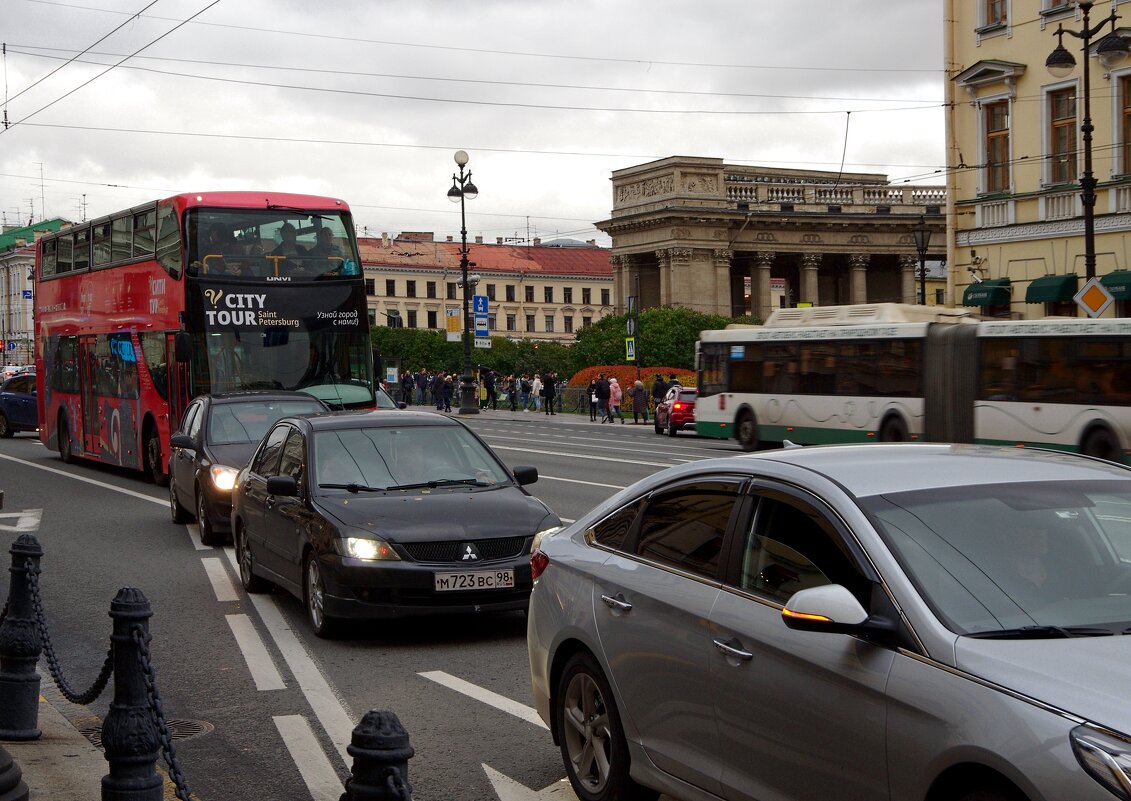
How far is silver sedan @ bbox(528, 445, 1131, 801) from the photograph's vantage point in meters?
3.72

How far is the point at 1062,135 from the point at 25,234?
420 feet

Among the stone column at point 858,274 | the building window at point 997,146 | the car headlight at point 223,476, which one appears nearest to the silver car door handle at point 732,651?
the car headlight at point 223,476

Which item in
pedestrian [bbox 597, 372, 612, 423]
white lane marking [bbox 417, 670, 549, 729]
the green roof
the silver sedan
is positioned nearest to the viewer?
the silver sedan

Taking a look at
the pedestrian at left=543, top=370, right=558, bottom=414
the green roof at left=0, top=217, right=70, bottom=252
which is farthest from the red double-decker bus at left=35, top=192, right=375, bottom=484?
the green roof at left=0, top=217, right=70, bottom=252

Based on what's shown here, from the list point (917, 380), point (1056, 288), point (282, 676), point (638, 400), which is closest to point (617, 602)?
point (282, 676)

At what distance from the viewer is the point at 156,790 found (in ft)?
16.5

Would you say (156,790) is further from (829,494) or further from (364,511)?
(364,511)

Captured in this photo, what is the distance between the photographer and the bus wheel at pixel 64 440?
92.7ft

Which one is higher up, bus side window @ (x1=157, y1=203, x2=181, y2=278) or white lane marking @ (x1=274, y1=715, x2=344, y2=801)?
bus side window @ (x1=157, y1=203, x2=181, y2=278)

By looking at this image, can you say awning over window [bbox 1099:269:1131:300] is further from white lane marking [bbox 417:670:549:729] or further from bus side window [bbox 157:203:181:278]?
white lane marking [bbox 417:670:549:729]

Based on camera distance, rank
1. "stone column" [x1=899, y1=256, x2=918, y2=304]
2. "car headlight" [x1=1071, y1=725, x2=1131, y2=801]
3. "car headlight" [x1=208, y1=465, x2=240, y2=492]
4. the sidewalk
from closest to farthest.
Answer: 1. "car headlight" [x1=1071, y1=725, x2=1131, y2=801]
2. the sidewalk
3. "car headlight" [x1=208, y1=465, x2=240, y2=492]
4. "stone column" [x1=899, y1=256, x2=918, y2=304]

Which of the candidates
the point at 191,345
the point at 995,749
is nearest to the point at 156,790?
the point at 995,749

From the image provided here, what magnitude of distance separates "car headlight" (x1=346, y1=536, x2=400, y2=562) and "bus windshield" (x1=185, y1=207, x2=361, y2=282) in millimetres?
12028

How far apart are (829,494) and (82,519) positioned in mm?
14977
